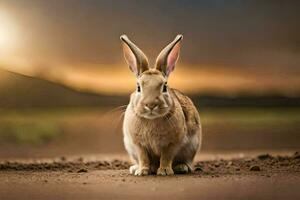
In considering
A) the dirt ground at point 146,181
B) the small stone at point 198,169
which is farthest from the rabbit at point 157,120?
the small stone at point 198,169

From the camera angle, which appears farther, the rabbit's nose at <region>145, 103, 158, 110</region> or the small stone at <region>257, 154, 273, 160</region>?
the small stone at <region>257, 154, 273, 160</region>

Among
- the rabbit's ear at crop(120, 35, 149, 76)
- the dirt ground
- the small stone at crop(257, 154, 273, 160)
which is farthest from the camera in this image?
the small stone at crop(257, 154, 273, 160)

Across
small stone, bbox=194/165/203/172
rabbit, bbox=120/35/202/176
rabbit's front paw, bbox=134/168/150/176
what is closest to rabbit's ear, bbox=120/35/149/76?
rabbit, bbox=120/35/202/176

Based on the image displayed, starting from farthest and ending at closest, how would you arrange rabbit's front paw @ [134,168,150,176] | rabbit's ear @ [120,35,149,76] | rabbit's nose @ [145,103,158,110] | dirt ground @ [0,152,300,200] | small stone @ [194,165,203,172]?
small stone @ [194,165,203,172] < rabbit's front paw @ [134,168,150,176] < rabbit's ear @ [120,35,149,76] < rabbit's nose @ [145,103,158,110] < dirt ground @ [0,152,300,200]

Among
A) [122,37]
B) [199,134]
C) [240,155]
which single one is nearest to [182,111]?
[199,134]

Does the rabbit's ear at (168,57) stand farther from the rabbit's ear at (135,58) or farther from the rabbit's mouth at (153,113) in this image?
the rabbit's mouth at (153,113)

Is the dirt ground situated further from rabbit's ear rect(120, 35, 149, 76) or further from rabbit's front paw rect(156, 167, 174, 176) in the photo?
rabbit's ear rect(120, 35, 149, 76)

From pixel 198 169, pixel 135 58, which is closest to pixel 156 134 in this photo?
pixel 135 58

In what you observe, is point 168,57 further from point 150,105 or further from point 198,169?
point 198,169
